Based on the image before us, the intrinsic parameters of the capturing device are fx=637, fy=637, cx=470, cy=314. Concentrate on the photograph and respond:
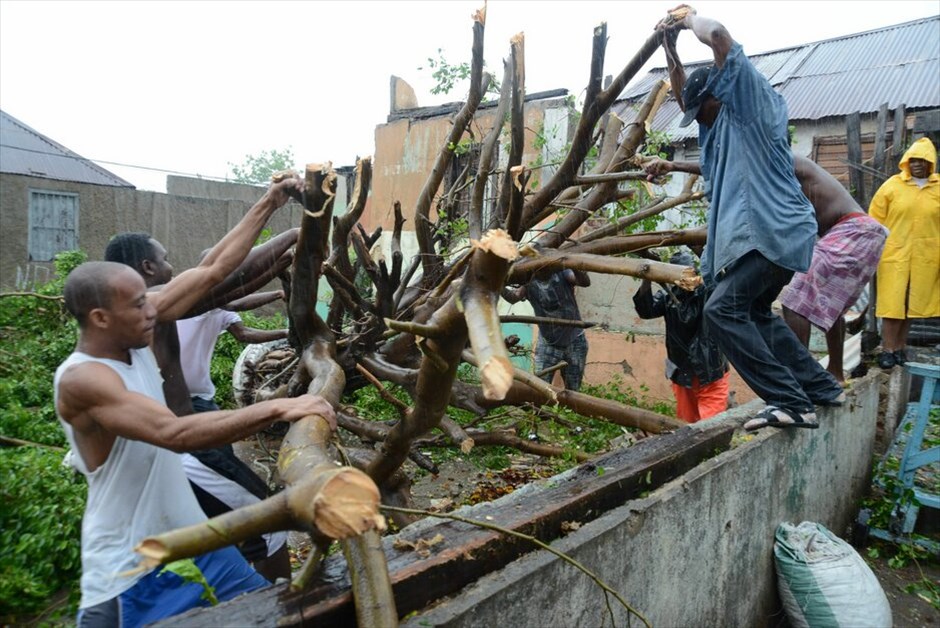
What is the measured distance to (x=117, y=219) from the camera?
12.7 metres

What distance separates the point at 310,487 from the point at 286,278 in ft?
7.90

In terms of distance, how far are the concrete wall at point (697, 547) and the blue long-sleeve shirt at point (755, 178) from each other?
1084mm

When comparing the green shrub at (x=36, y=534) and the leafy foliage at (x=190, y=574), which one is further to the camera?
the green shrub at (x=36, y=534)

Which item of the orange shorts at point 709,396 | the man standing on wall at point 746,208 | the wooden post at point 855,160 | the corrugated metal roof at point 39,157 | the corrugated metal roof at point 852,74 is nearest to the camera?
the man standing on wall at point 746,208

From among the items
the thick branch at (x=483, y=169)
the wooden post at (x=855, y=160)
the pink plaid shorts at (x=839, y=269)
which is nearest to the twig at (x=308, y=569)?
the thick branch at (x=483, y=169)

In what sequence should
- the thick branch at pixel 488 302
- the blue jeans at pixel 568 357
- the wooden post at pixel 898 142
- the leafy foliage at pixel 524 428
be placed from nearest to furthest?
1. the thick branch at pixel 488 302
2. the leafy foliage at pixel 524 428
3. the blue jeans at pixel 568 357
4. the wooden post at pixel 898 142

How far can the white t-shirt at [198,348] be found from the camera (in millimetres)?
3205

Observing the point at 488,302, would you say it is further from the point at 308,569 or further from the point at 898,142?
the point at 898,142

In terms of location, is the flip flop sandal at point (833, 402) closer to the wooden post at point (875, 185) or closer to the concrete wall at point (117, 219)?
the wooden post at point (875, 185)

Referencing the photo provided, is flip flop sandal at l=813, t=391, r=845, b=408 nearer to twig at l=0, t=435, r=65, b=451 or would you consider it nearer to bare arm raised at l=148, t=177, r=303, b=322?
bare arm raised at l=148, t=177, r=303, b=322

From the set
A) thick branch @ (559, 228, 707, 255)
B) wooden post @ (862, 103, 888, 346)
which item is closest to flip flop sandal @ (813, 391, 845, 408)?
thick branch @ (559, 228, 707, 255)

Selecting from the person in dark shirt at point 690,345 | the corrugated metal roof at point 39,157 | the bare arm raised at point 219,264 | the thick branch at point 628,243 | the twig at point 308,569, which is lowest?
the twig at point 308,569

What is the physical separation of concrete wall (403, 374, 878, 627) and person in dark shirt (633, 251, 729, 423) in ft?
1.85

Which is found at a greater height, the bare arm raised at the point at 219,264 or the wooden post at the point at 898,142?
the wooden post at the point at 898,142
